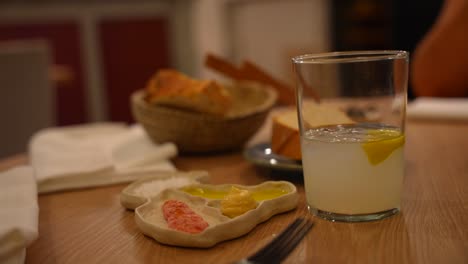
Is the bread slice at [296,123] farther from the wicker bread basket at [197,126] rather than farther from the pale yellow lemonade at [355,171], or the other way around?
the wicker bread basket at [197,126]

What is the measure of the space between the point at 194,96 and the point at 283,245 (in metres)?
0.49

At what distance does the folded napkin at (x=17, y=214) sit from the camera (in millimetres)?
552

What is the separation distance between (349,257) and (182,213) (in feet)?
0.66

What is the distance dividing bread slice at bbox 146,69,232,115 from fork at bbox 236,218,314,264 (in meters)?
0.42

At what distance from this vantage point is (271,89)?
120 cm

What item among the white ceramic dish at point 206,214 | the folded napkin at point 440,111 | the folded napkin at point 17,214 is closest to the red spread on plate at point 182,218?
the white ceramic dish at point 206,214

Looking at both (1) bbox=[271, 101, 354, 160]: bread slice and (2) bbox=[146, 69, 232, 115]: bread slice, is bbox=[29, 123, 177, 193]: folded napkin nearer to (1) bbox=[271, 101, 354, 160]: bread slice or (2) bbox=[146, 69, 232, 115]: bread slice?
(2) bbox=[146, 69, 232, 115]: bread slice

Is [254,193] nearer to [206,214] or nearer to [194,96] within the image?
[206,214]

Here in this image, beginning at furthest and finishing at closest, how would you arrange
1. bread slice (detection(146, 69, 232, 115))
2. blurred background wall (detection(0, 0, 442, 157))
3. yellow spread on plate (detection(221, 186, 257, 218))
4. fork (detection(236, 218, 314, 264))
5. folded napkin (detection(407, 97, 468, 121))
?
blurred background wall (detection(0, 0, 442, 157)) → folded napkin (detection(407, 97, 468, 121)) → bread slice (detection(146, 69, 232, 115)) → yellow spread on plate (detection(221, 186, 257, 218)) → fork (detection(236, 218, 314, 264))

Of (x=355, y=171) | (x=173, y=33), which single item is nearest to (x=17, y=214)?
(x=355, y=171)

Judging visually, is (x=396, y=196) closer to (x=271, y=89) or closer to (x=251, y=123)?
(x=251, y=123)

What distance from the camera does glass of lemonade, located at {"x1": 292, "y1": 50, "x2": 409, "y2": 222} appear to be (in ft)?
2.08

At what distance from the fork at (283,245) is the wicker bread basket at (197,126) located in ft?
1.39

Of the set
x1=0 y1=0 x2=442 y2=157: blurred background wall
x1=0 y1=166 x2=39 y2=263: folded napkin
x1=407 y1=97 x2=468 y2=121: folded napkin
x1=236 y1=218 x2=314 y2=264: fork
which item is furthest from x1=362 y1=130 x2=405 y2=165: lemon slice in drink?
x1=0 y1=0 x2=442 y2=157: blurred background wall
